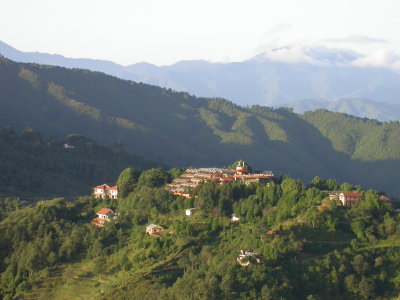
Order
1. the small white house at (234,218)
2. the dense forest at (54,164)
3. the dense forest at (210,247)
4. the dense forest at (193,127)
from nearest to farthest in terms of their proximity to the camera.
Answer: the dense forest at (210,247)
the small white house at (234,218)
the dense forest at (54,164)
the dense forest at (193,127)

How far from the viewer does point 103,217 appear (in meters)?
44.4

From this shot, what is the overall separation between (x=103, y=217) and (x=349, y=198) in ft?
44.6

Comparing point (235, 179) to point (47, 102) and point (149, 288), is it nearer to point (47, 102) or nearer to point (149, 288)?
point (149, 288)

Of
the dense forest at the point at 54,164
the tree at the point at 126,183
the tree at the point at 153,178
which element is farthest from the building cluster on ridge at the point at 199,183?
the dense forest at the point at 54,164

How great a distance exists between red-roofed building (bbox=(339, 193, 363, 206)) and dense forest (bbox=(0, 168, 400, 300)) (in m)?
0.55

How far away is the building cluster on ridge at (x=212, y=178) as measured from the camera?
151 feet

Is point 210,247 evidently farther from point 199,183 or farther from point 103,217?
point 103,217

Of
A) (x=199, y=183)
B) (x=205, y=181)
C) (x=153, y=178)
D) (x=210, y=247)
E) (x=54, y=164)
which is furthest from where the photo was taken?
(x=54, y=164)

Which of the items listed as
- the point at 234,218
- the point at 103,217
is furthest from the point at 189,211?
the point at 103,217

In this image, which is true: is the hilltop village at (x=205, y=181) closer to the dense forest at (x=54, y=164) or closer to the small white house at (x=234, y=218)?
the small white house at (x=234, y=218)

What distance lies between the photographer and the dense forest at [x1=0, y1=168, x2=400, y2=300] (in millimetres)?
34000

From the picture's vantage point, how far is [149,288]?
34188 millimetres

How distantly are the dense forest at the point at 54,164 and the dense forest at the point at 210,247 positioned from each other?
49.1 ft

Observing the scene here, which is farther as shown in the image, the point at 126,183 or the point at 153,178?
the point at 126,183
